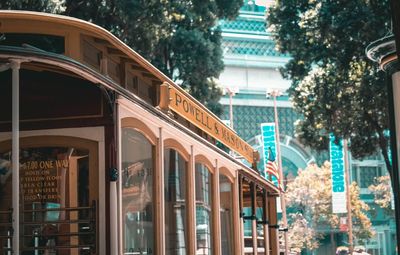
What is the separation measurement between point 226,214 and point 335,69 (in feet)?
41.4

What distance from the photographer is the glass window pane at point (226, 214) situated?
319 inches

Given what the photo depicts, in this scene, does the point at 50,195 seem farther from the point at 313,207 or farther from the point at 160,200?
the point at 313,207

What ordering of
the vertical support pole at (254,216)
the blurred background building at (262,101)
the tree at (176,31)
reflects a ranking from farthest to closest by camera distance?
1. the blurred background building at (262,101)
2. the tree at (176,31)
3. the vertical support pole at (254,216)

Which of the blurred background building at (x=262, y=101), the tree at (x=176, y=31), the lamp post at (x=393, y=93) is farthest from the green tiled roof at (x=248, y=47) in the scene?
the lamp post at (x=393, y=93)

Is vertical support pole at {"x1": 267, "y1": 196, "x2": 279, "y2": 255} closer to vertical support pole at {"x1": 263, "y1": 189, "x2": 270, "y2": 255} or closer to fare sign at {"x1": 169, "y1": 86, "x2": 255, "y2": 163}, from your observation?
vertical support pole at {"x1": 263, "y1": 189, "x2": 270, "y2": 255}

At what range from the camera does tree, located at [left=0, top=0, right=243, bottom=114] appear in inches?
634

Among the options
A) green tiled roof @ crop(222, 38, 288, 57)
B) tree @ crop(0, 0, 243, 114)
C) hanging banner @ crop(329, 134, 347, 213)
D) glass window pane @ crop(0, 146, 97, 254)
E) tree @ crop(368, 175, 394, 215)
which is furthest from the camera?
green tiled roof @ crop(222, 38, 288, 57)

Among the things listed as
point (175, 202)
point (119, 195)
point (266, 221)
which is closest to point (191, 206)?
point (175, 202)

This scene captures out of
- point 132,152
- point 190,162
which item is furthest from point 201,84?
point 132,152

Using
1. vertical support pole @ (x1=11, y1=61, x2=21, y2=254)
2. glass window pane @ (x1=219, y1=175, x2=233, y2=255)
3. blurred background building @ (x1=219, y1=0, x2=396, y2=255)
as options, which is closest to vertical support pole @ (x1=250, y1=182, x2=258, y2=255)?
glass window pane @ (x1=219, y1=175, x2=233, y2=255)

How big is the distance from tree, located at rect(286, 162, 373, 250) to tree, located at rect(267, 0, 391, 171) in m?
27.2

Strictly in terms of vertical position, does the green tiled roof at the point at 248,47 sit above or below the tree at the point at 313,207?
above

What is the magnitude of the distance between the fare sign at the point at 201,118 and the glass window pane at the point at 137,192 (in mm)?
512

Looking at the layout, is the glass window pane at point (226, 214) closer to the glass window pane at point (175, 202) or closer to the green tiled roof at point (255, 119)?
the glass window pane at point (175, 202)
